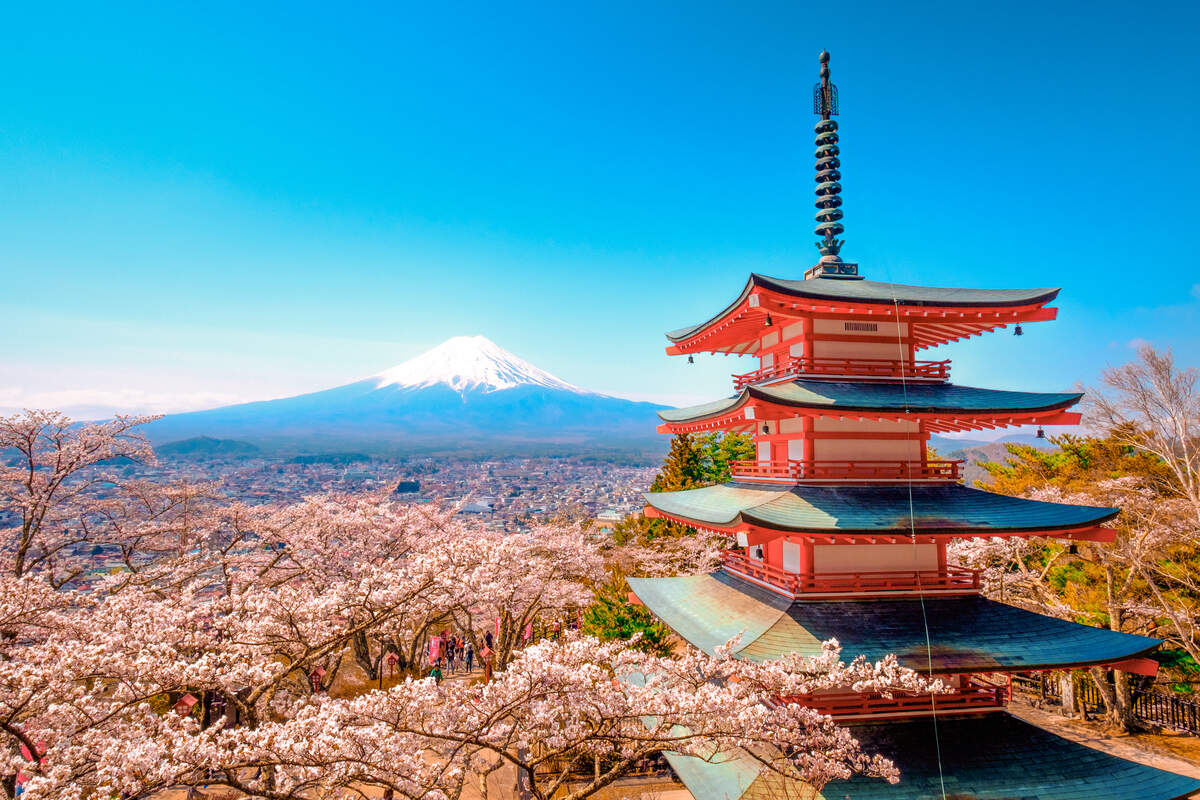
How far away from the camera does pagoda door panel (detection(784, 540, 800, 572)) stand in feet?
29.2

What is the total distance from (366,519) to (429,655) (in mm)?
7595

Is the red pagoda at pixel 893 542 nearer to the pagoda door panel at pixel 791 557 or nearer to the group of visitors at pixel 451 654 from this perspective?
the pagoda door panel at pixel 791 557

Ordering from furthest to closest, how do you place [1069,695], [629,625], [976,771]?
[1069,695] < [629,625] < [976,771]

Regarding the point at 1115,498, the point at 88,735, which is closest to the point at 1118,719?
the point at 1115,498

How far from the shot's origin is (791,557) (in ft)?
29.9

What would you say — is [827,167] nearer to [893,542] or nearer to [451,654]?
[893,542]

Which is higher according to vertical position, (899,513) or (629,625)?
(899,513)

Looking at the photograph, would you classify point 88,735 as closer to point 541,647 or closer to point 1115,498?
point 541,647

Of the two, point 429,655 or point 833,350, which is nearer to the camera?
point 833,350

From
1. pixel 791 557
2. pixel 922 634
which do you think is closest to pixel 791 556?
pixel 791 557

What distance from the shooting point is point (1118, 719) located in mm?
13312

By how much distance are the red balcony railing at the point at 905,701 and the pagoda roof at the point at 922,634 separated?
755 millimetres

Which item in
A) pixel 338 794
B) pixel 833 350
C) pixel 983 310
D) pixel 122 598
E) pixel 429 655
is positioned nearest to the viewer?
pixel 338 794

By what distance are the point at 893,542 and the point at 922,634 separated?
1.24 metres
